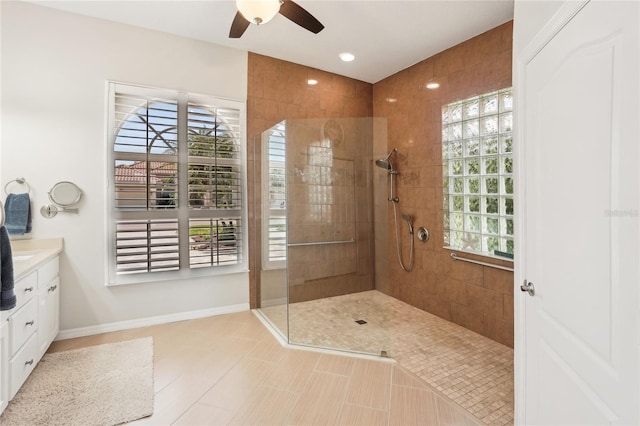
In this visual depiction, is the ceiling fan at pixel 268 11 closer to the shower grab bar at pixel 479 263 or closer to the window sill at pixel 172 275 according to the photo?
the window sill at pixel 172 275

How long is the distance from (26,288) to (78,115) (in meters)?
1.52

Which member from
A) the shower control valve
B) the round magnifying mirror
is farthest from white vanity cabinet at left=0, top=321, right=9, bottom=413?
the shower control valve

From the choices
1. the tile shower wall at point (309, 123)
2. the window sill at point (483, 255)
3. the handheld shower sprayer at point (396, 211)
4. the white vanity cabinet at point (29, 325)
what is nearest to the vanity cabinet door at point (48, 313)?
the white vanity cabinet at point (29, 325)

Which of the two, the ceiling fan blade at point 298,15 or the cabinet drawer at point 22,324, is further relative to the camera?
the ceiling fan blade at point 298,15

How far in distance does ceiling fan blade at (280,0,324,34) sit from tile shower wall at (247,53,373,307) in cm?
86

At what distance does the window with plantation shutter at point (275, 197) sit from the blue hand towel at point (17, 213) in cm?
189

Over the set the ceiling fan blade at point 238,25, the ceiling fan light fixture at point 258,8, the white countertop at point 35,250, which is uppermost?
the ceiling fan blade at point 238,25

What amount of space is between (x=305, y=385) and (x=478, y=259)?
194 centimetres

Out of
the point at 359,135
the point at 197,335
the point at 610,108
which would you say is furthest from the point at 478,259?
the point at 197,335

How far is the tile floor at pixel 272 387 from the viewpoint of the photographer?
5.69 feet

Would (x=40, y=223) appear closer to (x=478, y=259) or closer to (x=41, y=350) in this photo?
(x=41, y=350)

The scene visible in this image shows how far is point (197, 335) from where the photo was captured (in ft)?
9.13

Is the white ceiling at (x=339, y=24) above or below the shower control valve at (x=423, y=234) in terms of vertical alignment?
above

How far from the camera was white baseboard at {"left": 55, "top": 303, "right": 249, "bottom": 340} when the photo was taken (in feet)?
8.90
